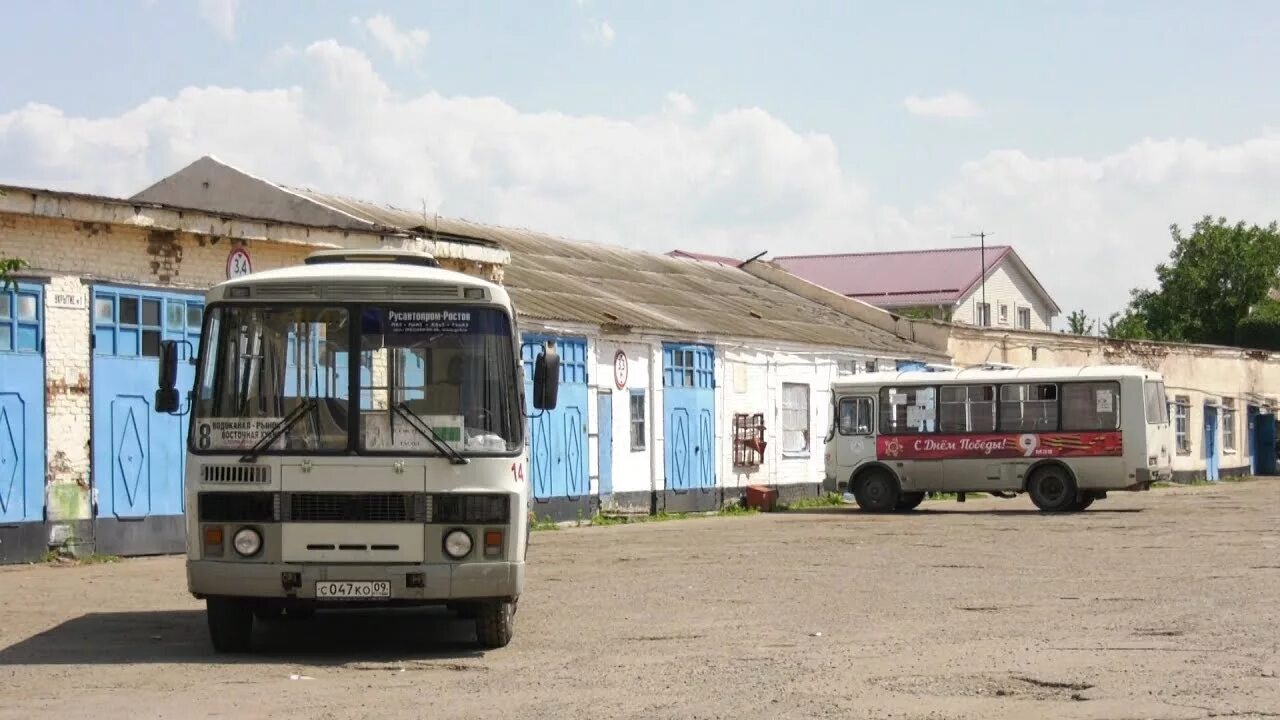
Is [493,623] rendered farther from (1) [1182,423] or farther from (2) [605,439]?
(1) [1182,423]

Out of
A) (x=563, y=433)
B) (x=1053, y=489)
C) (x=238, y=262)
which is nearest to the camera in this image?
(x=238, y=262)

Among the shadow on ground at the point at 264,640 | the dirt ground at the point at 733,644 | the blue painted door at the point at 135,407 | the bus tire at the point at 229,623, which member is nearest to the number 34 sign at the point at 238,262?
the blue painted door at the point at 135,407

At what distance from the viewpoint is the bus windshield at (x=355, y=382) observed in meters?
12.3

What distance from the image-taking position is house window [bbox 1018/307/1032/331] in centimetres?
8046

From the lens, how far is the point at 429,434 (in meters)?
12.3

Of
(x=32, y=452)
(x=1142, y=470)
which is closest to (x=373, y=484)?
(x=32, y=452)

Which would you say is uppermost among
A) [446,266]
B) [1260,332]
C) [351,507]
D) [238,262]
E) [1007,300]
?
[1007,300]

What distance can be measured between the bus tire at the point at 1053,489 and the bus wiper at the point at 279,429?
23.8 metres

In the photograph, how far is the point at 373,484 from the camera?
480 inches

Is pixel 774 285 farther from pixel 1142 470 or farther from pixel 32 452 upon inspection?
pixel 32 452

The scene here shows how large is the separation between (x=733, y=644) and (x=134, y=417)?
483 inches

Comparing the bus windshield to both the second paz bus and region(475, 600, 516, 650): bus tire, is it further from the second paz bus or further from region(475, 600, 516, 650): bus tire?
the second paz bus

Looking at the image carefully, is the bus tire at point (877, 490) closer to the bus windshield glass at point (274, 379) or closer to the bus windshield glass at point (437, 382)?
the bus windshield glass at point (437, 382)

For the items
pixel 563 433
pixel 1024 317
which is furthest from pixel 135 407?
pixel 1024 317
